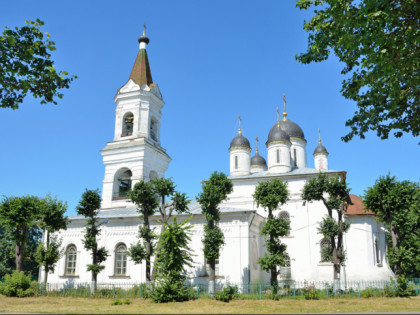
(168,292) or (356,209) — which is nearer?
(168,292)

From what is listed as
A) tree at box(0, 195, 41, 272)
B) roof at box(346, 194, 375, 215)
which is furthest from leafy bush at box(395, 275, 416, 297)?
tree at box(0, 195, 41, 272)

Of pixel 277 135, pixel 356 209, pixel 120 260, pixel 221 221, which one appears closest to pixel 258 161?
pixel 277 135

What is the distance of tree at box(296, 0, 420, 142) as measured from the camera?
9.19 meters

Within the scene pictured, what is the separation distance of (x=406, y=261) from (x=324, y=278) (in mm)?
7549

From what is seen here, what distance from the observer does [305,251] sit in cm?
2753

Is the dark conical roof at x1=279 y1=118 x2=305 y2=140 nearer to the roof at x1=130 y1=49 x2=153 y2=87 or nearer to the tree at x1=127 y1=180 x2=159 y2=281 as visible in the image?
the roof at x1=130 y1=49 x2=153 y2=87

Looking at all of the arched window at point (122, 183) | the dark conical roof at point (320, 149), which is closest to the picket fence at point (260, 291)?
the arched window at point (122, 183)

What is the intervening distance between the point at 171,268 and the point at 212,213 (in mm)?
4037

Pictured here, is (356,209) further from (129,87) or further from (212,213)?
(129,87)

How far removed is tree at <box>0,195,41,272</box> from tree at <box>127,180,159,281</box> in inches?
276

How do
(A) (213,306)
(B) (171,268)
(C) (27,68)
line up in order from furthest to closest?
Answer: (B) (171,268) → (A) (213,306) → (C) (27,68)

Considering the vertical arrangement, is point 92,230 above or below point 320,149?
below

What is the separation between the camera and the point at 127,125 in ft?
99.8

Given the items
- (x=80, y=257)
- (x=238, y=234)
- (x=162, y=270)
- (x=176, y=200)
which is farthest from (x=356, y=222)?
(x=80, y=257)
